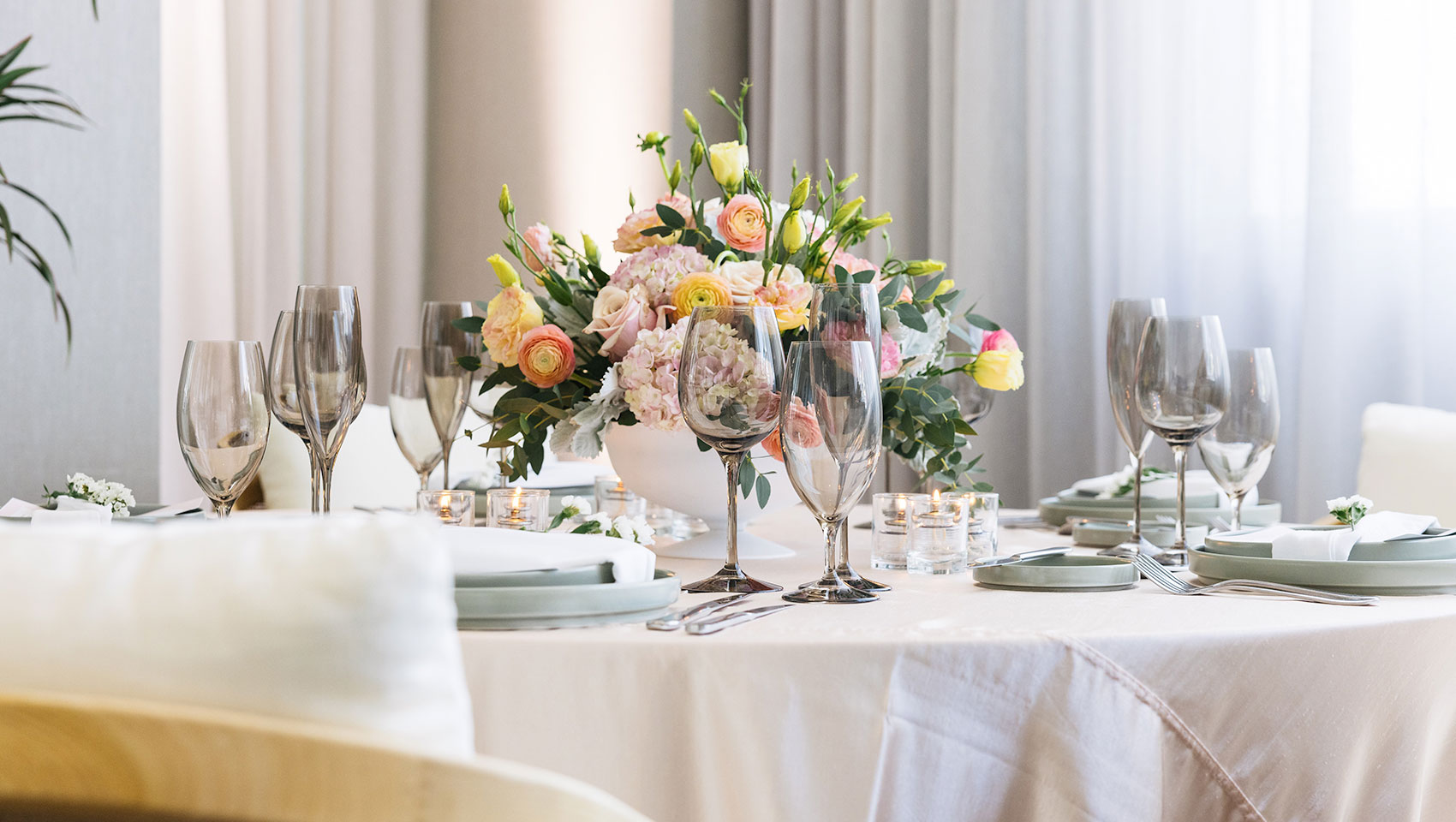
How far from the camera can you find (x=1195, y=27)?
9.52 ft

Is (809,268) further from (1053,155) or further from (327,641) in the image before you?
(1053,155)

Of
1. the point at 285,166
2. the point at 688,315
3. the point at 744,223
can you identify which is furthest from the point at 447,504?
the point at 285,166

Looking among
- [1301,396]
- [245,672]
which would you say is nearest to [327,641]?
[245,672]

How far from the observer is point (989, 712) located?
882 millimetres

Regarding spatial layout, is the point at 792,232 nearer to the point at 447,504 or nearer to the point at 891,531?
the point at 891,531

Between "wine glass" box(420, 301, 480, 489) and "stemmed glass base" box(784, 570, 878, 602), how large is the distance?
0.65 m

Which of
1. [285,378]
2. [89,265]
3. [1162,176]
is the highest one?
[1162,176]

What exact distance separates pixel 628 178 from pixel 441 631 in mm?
3499

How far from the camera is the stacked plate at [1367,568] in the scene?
1.08 meters

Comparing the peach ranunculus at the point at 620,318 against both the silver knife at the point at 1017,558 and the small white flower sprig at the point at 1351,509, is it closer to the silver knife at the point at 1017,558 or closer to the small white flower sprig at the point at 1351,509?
the silver knife at the point at 1017,558

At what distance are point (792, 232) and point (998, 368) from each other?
11.6 inches

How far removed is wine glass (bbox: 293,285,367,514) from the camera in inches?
48.3

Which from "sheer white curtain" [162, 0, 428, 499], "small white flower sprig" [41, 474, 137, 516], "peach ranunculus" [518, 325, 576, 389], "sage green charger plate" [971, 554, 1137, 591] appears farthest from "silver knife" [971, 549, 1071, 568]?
"sheer white curtain" [162, 0, 428, 499]

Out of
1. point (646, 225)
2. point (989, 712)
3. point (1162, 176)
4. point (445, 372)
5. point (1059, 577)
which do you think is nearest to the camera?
point (989, 712)
